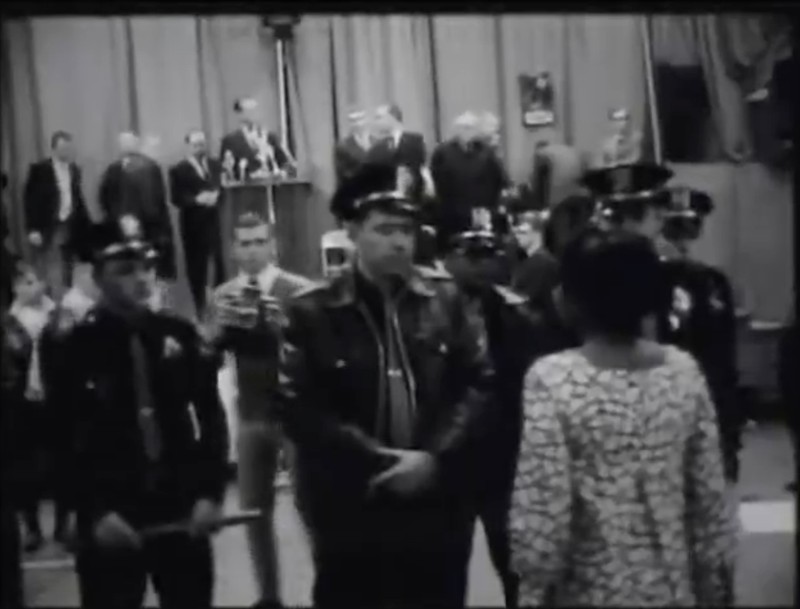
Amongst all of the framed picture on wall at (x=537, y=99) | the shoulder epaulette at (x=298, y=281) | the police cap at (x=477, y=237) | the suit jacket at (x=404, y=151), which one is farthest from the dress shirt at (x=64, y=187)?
the framed picture on wall at (x=537, y=99)

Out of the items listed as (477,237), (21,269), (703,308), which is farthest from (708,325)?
(21,269)

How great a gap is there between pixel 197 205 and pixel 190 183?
1.3 inches

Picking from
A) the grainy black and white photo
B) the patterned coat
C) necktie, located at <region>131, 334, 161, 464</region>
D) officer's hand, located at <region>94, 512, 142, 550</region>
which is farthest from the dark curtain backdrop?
officer's hand, located at <region>94, 512, 142, 550</region>

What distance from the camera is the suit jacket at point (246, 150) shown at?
201cm

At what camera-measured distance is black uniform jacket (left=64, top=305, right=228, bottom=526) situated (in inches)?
79.5

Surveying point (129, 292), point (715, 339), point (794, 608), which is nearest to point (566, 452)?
point (715, 339)

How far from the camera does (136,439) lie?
2027 mm

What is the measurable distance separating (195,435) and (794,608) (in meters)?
0.95

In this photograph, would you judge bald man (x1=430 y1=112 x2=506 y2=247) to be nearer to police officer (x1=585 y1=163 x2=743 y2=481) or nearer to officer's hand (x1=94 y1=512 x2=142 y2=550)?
police officer (x1=585 y1=163 x2=743 y2=481)

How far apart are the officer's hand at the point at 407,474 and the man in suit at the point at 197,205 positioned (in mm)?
367

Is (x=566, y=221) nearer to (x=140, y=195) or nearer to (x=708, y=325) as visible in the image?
(x=708, y=325)

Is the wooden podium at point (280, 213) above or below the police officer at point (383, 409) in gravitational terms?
above

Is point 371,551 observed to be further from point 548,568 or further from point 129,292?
point 129,292

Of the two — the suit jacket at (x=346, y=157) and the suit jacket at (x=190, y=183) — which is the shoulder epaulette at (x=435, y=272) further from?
the suit jacket at (x=190, y=183)
